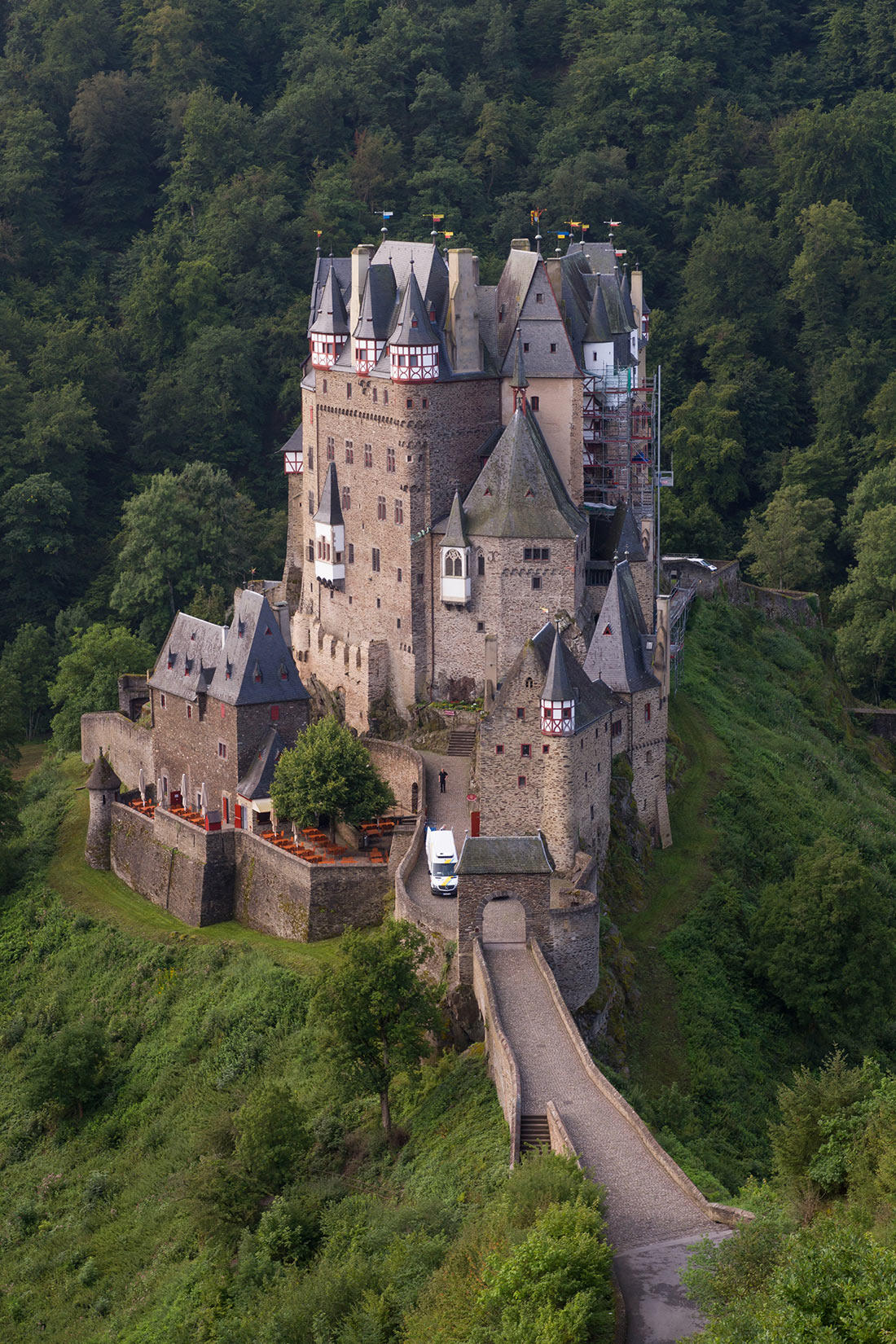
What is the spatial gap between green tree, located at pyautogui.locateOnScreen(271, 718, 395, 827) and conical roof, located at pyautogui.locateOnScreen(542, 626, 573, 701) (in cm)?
756

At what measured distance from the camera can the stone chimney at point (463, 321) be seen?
61.5 m

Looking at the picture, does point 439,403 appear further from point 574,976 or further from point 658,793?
point 574,976

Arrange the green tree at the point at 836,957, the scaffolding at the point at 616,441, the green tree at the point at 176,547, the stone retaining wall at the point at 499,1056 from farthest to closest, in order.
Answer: the green tree at the point at 176,547, the scaffolding at the point at 616,441, the green tree at the point at 836,957, the stone retaining wall at the point at 499,1056

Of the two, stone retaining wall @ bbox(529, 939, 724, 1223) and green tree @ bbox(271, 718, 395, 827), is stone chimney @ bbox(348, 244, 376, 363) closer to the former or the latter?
green tree @ bbox(271, 718, 395, 827)

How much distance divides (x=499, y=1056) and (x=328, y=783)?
13.6 meters

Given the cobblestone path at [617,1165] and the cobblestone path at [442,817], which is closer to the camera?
the cobblestone path at [617,1165]

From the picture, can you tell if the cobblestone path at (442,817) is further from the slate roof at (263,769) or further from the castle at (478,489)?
the slate roof at (263,769)

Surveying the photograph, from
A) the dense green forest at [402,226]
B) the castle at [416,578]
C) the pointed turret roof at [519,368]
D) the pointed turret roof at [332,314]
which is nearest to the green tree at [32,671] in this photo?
the dense green forest at [402,226]

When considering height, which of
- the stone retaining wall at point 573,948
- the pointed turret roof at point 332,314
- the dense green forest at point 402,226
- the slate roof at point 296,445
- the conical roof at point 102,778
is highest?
the dense green forest at point 402,226

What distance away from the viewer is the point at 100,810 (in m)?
65.5

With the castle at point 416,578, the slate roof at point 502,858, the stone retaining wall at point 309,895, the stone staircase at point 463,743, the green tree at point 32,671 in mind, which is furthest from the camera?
the green tree at point 32,671

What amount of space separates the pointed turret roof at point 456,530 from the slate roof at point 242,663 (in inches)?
230

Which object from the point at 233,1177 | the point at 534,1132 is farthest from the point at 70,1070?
the point at 534,1132

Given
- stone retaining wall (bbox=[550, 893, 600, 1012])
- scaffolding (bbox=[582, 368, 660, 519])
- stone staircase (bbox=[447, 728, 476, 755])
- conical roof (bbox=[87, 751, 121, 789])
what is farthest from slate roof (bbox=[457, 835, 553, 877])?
conical roof (bbox=[87, 751, 121, 789])
